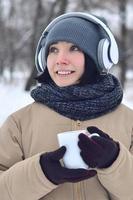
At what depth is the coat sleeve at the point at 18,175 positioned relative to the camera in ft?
7.38

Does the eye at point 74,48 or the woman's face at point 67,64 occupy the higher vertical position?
the eye at point 74,48

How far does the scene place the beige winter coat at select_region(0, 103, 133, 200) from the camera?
2.26 m

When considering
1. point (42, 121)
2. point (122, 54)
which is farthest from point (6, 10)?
point (42, 121)

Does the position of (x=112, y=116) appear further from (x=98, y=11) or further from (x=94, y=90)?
(x=98, y=11)

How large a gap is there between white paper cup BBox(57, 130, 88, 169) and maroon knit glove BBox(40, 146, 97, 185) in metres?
0.03

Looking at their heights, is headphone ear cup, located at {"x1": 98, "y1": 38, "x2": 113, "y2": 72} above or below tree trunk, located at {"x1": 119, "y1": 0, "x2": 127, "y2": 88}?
above

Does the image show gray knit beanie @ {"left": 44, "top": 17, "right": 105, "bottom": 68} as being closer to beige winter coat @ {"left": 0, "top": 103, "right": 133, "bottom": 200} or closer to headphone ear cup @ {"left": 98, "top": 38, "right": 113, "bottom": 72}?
headphone ear cup @ {"left": 98, "top": 38, "right": 113, "bottom": 72}

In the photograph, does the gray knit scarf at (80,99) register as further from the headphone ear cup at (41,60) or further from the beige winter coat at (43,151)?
the headphone ear cup at (41,60)

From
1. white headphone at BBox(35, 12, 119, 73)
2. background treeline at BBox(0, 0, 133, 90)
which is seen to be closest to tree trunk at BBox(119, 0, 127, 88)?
background treeline at BBox(0, 0, 133, 90)

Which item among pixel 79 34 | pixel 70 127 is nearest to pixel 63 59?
pixel 79 34

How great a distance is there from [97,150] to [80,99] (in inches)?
13.5

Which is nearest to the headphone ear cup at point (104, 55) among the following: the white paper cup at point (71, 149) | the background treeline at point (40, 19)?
the white paper cup at point (71, 149)

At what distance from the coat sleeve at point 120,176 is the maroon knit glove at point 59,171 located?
0.07 meters

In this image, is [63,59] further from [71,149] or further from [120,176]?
[120,176]
